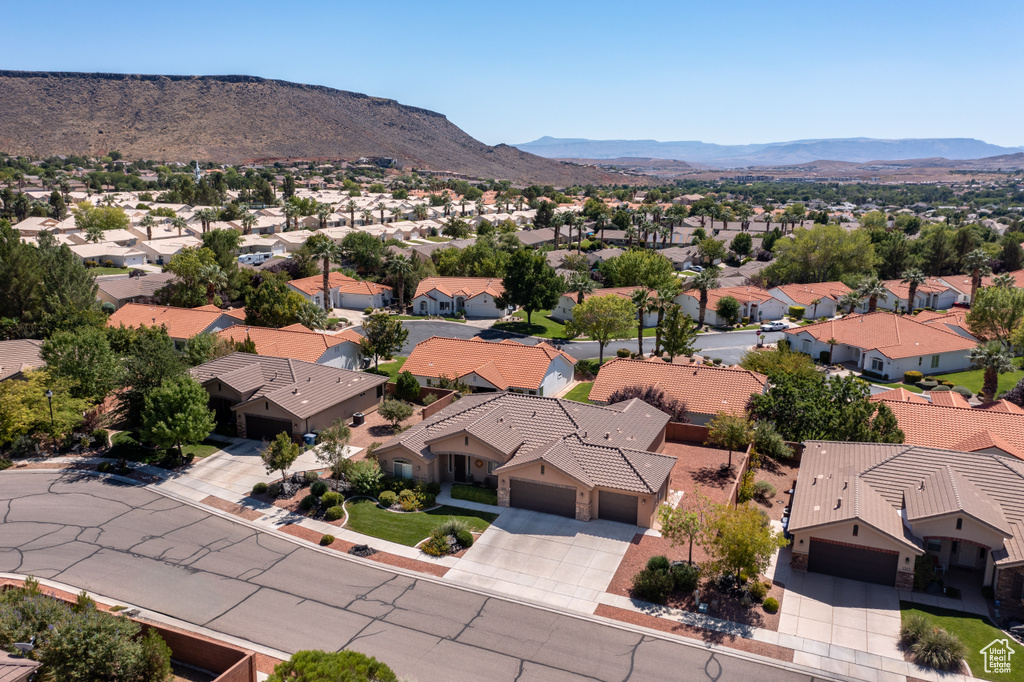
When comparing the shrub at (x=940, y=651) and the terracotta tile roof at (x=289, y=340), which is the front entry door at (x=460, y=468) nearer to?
the shrub at (x=940, y=651)

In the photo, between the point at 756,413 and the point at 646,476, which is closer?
the point at 646,476

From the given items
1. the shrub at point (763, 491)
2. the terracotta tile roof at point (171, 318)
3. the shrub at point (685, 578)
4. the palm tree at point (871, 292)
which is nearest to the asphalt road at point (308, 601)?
the shrub at point (685, 578)

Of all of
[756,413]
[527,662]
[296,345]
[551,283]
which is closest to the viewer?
[527,662]

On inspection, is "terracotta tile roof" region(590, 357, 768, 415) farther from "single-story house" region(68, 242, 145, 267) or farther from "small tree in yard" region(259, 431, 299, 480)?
"single-story house" region(68, 242, 145, 267)

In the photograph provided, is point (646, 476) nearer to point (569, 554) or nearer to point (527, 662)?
point (569, 554)

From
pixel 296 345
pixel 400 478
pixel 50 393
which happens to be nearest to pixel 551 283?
pixel 296 345

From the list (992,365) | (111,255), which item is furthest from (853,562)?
(111,255)

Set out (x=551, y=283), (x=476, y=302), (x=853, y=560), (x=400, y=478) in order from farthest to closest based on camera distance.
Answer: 1. (x=476, y=302)
2. (x=551, y=283)
3. (x=400, y=478)
4. (x=853, y=560)
